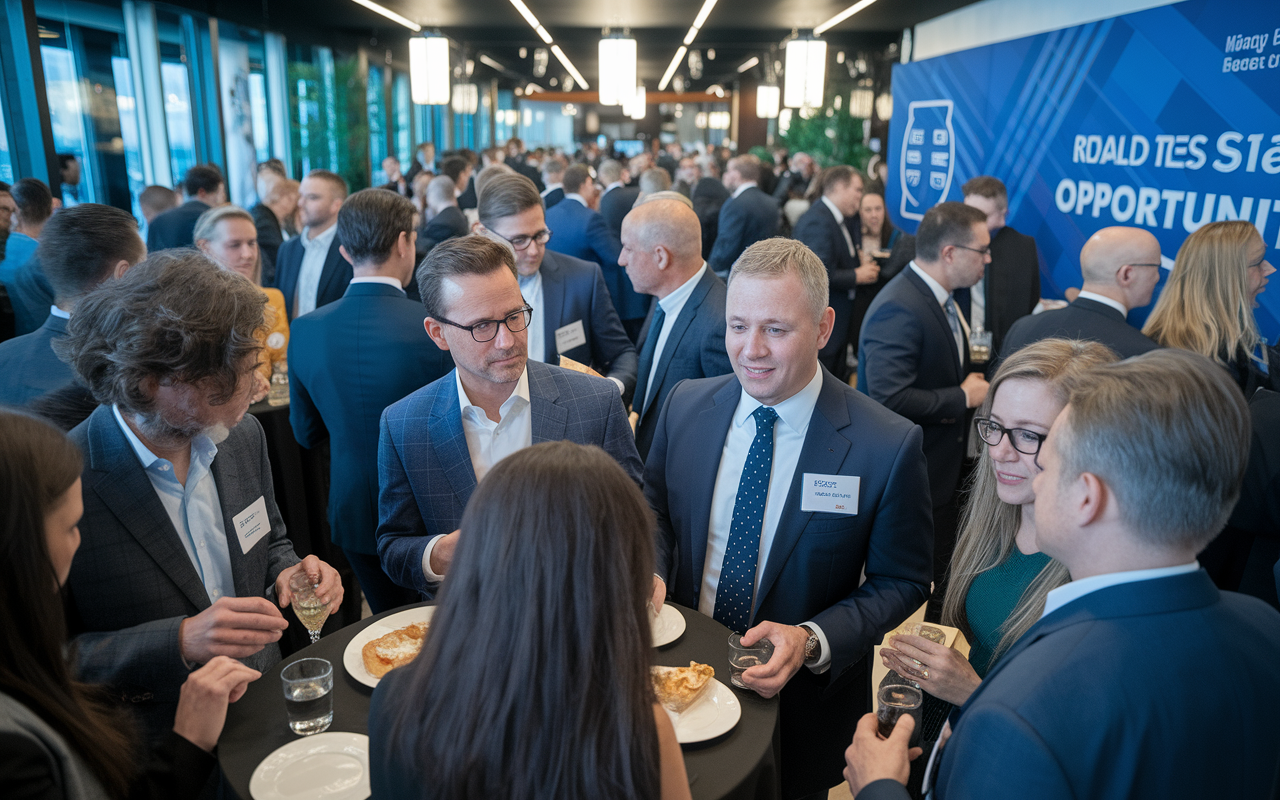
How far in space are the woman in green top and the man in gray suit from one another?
1.30 meters

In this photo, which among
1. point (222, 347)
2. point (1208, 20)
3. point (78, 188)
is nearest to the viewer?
point (222, 347)

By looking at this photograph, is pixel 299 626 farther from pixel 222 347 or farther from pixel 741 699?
pixel 741 699

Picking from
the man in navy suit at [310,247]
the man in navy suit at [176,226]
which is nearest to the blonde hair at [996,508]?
the man in navy suit at [310,247]

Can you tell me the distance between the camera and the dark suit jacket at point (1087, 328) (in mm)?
3086

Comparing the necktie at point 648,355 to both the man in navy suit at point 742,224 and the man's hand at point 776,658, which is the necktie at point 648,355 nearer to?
the man's hand at point 776,658

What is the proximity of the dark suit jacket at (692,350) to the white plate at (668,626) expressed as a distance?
1.26 m

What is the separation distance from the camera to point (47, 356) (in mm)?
2307

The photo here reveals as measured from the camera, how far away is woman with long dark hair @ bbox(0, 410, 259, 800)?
3.33ft

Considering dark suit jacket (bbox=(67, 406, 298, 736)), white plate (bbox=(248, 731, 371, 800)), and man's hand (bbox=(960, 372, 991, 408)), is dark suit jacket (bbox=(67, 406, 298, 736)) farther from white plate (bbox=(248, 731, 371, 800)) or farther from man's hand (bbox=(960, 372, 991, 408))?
man's hand (bbox=(960, 372, 991, 408))

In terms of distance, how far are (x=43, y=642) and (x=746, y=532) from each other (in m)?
1.36

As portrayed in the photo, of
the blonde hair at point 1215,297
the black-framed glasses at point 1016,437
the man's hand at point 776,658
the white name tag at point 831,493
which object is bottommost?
the man's hand at point 776,658

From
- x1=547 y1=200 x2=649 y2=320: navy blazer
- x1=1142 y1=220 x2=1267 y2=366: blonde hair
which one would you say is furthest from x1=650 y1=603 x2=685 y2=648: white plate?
x1=547 y1=200 x2=649 y2=320: navy blazer

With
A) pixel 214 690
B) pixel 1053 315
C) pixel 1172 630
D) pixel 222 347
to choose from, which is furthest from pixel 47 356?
pixel 1053 315

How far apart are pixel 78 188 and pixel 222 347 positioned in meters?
6.75
